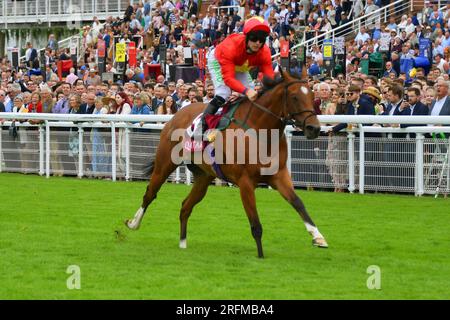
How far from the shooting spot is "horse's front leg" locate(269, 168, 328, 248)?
31.0 ft

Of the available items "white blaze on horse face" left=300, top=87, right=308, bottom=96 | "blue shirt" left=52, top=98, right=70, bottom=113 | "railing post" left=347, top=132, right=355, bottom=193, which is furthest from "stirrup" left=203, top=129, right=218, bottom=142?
"blue shirt" left=52, top=98, right=70, bottom=113

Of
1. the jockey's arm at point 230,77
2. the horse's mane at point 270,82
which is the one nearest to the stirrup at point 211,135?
the jockey's arm at point 230,77

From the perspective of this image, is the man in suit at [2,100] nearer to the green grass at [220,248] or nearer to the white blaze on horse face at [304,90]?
the green grass at [220,248]

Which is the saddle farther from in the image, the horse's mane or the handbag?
the handbag

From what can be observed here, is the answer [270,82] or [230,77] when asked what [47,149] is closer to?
[230,77]

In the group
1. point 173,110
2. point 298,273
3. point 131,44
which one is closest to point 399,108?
point 173,110

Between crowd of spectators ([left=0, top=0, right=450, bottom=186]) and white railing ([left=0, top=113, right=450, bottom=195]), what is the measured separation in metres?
0.31

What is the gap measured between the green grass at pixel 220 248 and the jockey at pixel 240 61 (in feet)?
4.78

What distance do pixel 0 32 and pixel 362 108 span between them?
2846 cm

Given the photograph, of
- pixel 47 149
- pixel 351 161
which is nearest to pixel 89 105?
pixel 47 149

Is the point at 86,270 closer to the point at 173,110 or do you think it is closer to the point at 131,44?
the point at 173,110

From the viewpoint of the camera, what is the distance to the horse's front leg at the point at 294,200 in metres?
9.45

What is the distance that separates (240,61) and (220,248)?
1782 millimetres

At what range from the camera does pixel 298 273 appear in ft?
28.6
